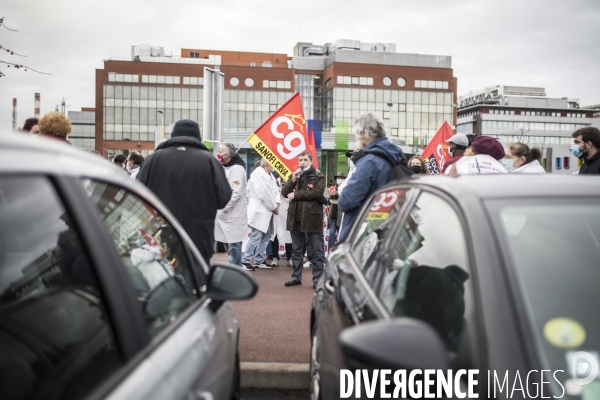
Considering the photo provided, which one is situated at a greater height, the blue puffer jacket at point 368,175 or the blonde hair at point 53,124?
the blonde hair at point 53,124

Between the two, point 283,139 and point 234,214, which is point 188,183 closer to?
point 234,214

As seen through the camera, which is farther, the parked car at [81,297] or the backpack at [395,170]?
the backpack at [395,170]

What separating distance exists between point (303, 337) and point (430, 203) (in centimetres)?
327

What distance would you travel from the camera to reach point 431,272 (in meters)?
2.12

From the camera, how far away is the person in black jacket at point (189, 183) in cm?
497

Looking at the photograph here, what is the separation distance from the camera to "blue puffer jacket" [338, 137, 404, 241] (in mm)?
5051

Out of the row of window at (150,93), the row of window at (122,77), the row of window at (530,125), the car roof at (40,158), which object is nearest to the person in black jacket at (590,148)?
the car roof at (40,158)

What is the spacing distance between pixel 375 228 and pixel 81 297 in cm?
171

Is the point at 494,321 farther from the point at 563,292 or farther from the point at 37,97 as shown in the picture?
the point at 37,97

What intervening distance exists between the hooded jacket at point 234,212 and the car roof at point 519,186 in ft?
19.2

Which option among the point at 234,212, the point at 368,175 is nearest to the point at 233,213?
the point at 234,212

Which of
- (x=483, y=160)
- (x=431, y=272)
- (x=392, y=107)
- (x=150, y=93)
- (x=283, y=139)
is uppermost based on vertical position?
(x=150, y=93)

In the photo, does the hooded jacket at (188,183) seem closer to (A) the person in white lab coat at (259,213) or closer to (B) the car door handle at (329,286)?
(B) the car door handle at (329,286)

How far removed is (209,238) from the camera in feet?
16.6
